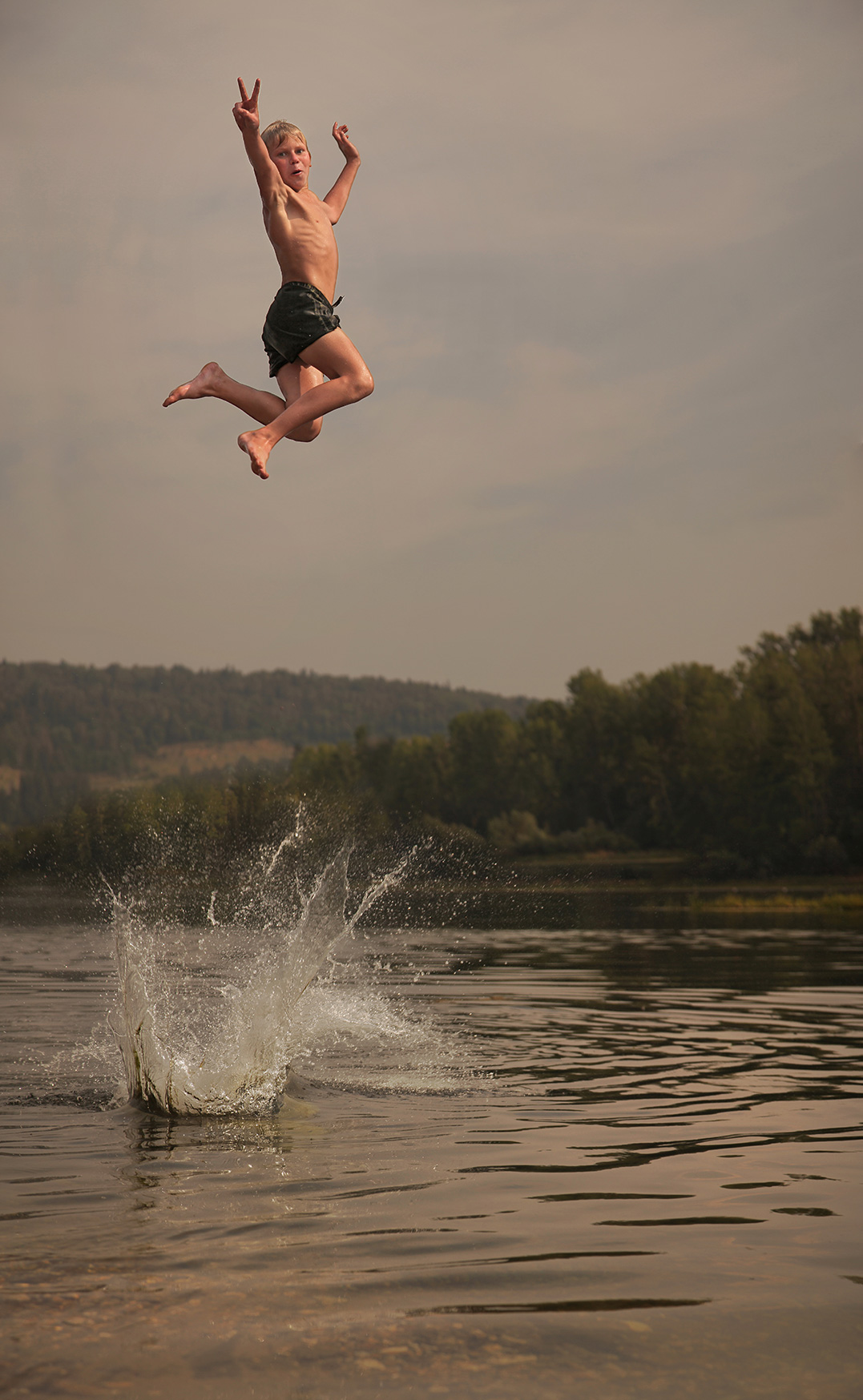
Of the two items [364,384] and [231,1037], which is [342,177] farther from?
[231,1037]

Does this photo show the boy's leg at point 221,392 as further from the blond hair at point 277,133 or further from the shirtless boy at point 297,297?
the blond hair at point 277,133

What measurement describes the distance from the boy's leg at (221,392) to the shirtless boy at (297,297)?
27cm

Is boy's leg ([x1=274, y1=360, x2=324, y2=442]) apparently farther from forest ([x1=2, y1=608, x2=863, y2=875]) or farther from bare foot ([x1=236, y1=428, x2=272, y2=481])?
forest ([x1=2, y1=608, x2=863, y2=875])

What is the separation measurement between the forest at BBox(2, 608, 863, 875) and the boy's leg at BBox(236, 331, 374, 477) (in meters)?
22.4

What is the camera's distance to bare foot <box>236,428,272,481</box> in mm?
6527

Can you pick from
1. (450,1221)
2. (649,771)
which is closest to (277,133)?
(450,1221)

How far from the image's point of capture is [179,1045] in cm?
1377

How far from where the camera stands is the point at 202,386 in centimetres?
729

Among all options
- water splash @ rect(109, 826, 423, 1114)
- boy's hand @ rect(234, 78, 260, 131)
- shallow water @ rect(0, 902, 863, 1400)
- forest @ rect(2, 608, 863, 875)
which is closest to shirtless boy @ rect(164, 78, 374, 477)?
boy's hand @ rect(234, 78, 260, 131)

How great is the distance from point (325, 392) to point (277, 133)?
1371mm

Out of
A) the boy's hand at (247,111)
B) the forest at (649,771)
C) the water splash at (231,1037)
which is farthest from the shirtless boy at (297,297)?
the forest at (649,771)

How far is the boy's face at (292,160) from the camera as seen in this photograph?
6.70 meters

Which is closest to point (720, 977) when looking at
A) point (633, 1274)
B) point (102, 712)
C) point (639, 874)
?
point (102, 712)

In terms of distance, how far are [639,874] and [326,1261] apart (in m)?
87.4
